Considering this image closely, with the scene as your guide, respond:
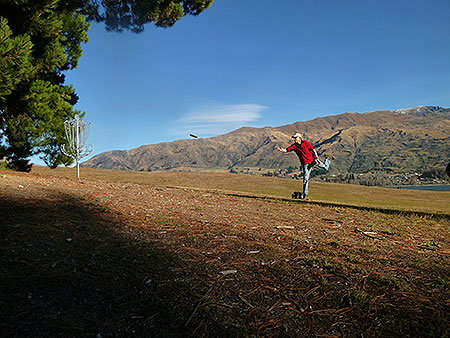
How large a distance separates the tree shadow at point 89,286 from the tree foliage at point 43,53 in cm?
870

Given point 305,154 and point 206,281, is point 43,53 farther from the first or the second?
point 206,281

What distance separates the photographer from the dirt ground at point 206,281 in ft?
6.83

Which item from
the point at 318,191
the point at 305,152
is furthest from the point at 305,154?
the point at 318,191

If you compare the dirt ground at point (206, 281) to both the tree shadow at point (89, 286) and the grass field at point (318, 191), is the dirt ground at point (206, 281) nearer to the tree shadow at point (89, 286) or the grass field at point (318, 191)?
the tree shadow at point (89, 286)

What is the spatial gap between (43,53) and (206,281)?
53.4 feet

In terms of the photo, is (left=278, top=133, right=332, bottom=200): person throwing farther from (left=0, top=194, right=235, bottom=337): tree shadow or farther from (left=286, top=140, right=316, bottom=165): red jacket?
(left=0, top=194, right=235, bottom=337): tree shadow

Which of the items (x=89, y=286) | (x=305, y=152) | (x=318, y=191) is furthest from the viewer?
(x=318, y=191)

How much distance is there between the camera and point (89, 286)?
2.50 m

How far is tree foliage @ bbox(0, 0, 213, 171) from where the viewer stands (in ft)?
32.6

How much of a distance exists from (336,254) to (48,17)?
15441 mm

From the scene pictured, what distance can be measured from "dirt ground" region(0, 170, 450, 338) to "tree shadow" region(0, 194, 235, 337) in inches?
0.4

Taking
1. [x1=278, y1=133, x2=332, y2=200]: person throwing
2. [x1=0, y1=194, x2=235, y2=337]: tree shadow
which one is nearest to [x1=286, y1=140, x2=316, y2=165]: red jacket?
[x1=278, y1=133, x2=332, y2=200]: person throwing

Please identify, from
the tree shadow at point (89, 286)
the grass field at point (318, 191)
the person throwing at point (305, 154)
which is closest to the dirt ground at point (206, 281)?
the tree shadow at point (89, 286)

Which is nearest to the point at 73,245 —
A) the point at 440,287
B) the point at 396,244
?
the point at 440,287
